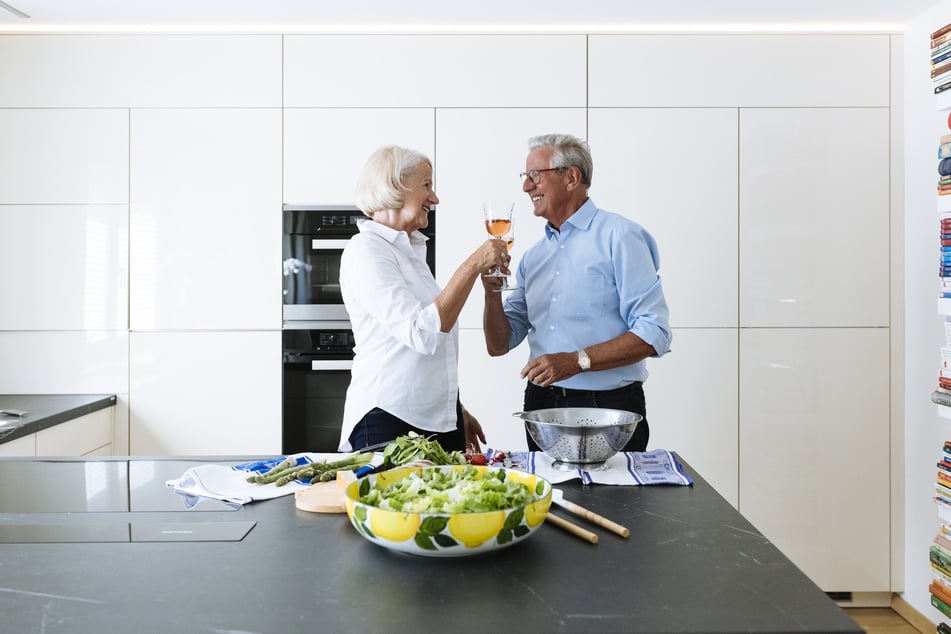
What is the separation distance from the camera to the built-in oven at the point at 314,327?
327 cm

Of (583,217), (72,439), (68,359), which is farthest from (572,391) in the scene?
(68,359)

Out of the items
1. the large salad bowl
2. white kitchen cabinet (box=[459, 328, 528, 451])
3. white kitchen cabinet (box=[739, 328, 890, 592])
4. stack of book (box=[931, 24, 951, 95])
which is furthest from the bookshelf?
the large salad bowl

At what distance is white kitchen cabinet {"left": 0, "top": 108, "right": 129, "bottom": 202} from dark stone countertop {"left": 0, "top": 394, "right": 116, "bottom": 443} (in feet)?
2.66

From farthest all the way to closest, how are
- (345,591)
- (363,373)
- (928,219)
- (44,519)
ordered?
1. (928,219)
2. (363,373)
3. (44,519)
4. (345,591)

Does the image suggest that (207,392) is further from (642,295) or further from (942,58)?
(942,58)

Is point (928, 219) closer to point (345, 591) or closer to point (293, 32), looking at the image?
point (293, 32)

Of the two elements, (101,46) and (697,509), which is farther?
(101,46)

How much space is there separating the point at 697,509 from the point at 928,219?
2.35 m

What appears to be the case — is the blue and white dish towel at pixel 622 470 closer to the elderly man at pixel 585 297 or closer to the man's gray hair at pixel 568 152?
the elderly man at pixel 585 297

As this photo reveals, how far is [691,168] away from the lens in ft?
10.8

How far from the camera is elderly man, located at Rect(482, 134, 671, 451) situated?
89.0 inches

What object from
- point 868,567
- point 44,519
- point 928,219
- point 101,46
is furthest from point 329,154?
point 868,567

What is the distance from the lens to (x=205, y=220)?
3266 millimetres

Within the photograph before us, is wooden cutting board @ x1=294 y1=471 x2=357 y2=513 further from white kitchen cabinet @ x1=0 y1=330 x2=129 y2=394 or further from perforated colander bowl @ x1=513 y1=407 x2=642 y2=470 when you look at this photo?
white kitchen cabinet @ x1=0 y1=330 x2=129 y2=394
